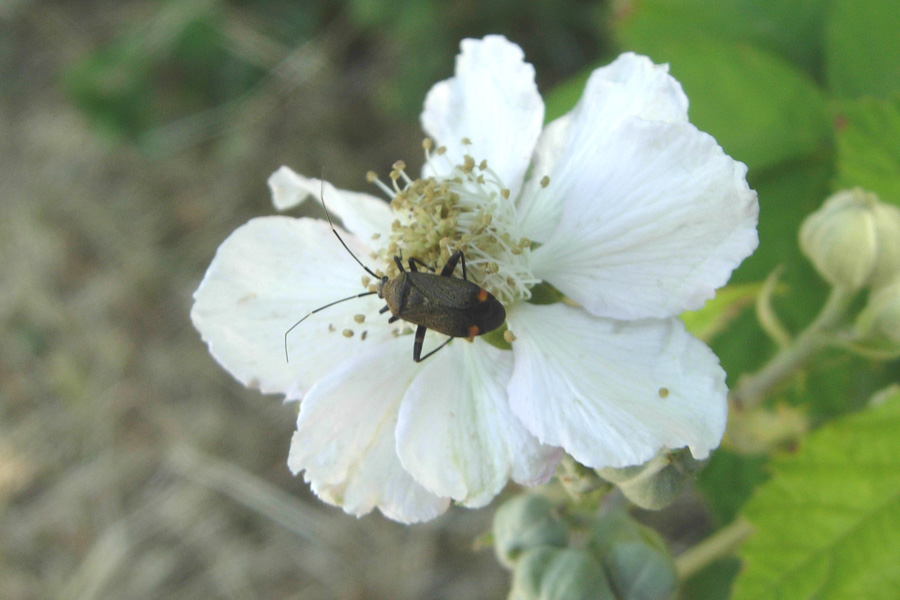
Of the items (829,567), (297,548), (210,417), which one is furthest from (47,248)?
(829,567)

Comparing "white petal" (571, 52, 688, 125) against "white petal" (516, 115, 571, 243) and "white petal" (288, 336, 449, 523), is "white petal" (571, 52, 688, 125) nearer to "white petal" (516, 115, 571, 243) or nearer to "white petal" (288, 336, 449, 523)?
"white petal" (516, 115, 571, 243)

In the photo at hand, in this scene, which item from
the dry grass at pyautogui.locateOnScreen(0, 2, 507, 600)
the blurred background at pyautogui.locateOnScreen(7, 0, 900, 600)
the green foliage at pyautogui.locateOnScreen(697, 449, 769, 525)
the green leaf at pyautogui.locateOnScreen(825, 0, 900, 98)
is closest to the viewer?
the green leaf at pyautogui.locateOnScreen(825, 0, 900, 98)

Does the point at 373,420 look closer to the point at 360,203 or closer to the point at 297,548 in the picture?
the point at 360,203

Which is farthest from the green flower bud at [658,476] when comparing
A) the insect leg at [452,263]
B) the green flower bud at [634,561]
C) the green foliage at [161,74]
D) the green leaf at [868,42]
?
the green foliage at [161,74]

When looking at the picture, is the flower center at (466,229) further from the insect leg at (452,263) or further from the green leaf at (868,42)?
the green leaf at (868,42)

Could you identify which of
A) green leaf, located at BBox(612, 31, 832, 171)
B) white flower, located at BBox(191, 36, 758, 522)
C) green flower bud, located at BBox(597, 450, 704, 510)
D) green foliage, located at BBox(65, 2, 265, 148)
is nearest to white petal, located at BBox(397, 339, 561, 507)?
white flower, located at BBox(191, 36, 758, 522)
